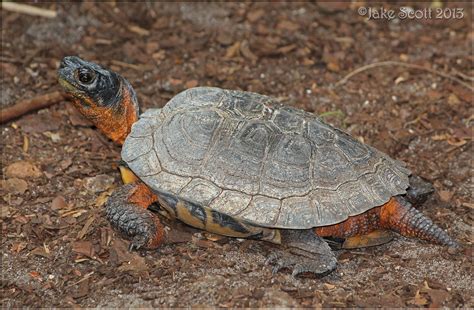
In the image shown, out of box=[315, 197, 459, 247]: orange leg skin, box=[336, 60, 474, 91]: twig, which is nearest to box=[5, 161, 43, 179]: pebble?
box=[315, 197, 459, 247]: orange leg skin

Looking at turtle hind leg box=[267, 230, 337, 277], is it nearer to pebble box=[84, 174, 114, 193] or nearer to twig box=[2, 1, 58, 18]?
pebble box=[84, 174, 114, 193]

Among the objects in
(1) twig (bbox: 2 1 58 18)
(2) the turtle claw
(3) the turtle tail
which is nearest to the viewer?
(2) the turtle claw

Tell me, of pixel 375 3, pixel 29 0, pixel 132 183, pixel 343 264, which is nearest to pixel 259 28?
pixel 375 3

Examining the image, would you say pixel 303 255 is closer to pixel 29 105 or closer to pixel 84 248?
pixel 84 248

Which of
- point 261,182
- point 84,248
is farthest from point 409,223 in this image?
point 84,248

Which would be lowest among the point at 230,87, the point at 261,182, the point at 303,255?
the point at 303,255
